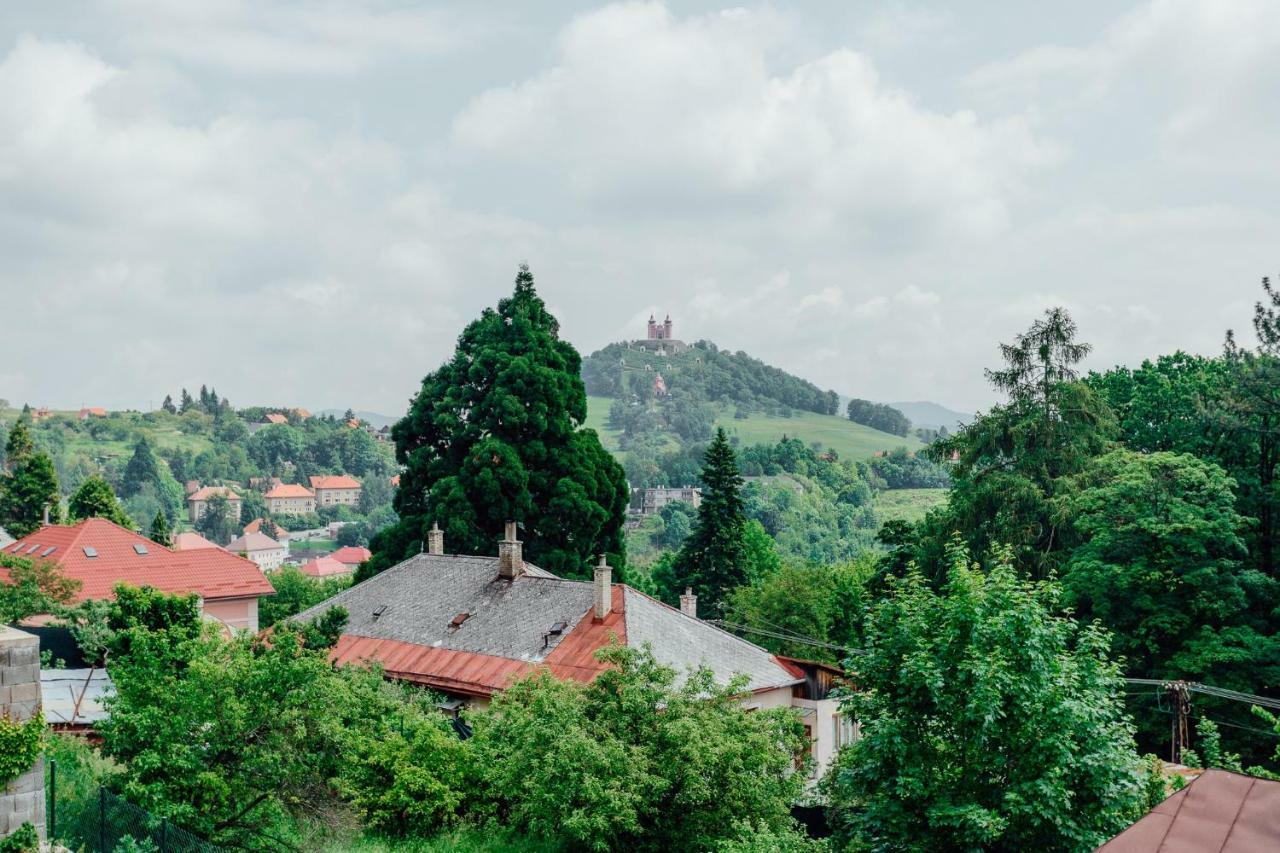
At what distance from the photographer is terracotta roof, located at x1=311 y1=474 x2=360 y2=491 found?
634ft

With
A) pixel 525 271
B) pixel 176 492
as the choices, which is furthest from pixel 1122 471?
pixel 176 492

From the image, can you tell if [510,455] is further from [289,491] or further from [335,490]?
[335,490]

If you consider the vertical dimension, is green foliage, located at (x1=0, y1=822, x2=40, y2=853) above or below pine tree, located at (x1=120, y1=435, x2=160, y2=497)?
below

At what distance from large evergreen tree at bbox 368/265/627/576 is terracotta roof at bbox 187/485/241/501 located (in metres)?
137

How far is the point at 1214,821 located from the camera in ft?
30.5

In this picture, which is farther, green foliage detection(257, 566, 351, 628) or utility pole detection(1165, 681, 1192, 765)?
green foliage detection(257, 566, 351, 628)

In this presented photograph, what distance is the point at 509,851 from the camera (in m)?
16.3

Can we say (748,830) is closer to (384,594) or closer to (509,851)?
(509,851)

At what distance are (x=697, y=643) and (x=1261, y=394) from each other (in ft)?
51.9

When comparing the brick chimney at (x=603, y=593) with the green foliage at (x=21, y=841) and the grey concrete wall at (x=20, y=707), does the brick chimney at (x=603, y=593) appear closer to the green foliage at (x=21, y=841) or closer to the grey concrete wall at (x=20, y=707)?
the grey concrete wall at (x=20, y=707)

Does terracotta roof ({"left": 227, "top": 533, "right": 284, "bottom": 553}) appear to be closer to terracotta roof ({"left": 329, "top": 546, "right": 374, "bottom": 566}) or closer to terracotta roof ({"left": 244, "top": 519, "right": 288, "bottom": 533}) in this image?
terracotta roof ({"left": 244, "top": 519, "right": 288, "bottom": 533})

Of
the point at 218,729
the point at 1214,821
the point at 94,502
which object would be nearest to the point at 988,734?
the point at 1214,821

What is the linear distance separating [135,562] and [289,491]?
154 m

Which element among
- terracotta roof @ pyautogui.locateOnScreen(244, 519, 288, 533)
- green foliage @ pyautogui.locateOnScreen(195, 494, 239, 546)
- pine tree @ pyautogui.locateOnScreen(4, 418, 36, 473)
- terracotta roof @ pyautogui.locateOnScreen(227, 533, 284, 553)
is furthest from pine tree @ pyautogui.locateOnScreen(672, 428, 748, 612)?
green foliage @ pyautogui.locateOnScreen(195, 494, 239, 546)
